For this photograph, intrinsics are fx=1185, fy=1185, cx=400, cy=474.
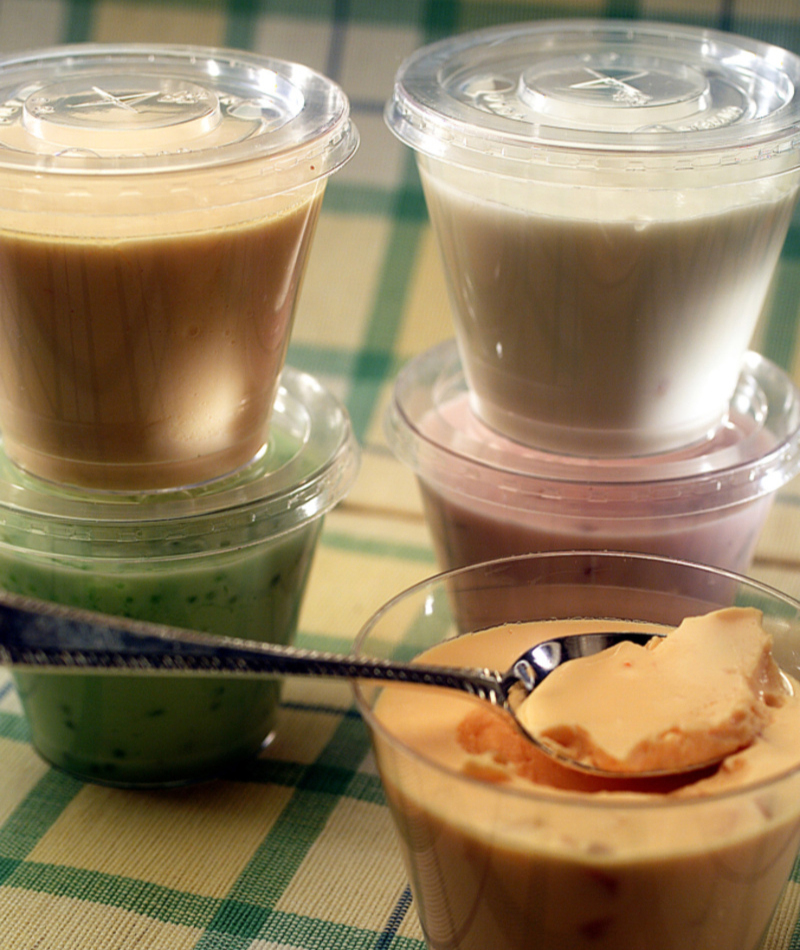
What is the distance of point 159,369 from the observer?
3.07ft

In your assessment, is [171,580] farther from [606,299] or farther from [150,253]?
[606,299]

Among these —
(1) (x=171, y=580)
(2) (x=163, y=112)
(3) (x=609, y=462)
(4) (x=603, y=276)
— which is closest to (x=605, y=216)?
(4) (x=603, y=276)

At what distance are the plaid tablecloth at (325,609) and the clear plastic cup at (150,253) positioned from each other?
29 cm

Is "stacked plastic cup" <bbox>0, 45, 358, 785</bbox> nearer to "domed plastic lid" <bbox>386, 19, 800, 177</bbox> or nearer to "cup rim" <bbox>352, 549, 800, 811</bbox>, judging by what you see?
"domed plastic lid" <bbox>386, 19, 800, 177</bbox>

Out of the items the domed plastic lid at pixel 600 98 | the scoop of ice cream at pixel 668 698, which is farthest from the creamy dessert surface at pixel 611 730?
the domed plastic lid at pixel 600 98

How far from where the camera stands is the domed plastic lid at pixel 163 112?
0.88 meters

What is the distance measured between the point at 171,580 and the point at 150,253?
282 millimetres

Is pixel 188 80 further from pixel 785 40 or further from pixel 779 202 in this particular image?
pixel 785 40

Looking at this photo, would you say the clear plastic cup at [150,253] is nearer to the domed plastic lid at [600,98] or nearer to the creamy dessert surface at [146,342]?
the creamy dessert surface at [146,342]

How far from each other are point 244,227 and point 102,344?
0.46ft

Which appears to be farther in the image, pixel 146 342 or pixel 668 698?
pixel 146 342

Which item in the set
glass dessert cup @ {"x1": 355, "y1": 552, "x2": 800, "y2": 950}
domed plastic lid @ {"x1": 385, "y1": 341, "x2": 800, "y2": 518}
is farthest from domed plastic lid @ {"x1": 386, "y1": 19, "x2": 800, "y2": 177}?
glass dessert cup @ {"x1": 355, "y1": 552, "x2": 800, "y2": 950}

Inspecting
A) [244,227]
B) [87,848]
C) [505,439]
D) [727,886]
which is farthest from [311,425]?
[727,886]

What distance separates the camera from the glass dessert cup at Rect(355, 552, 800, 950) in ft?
2.16
